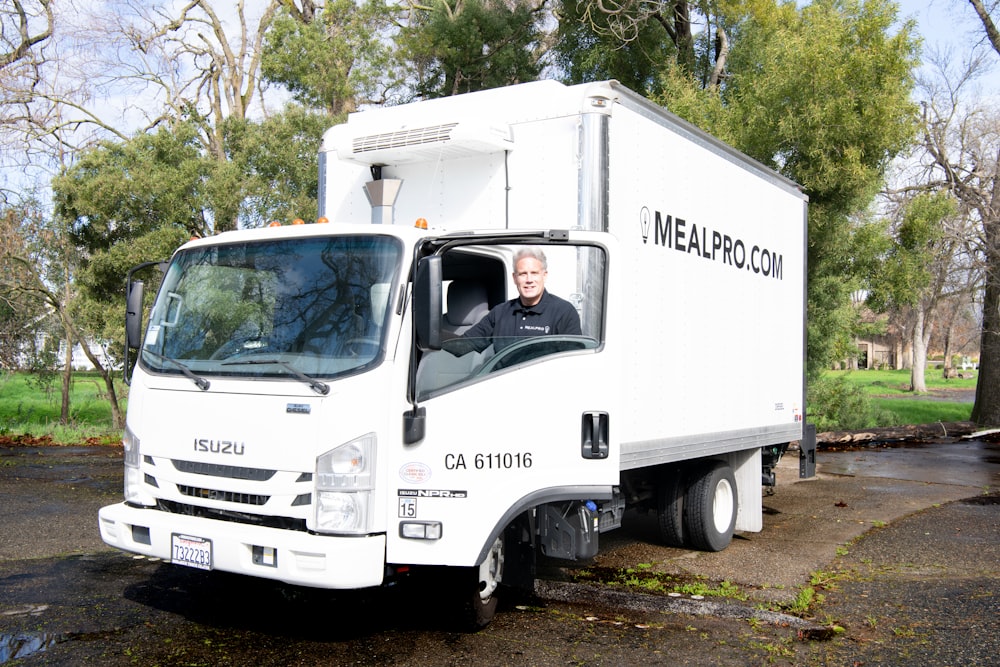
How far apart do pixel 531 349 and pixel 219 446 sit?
182 centimetres

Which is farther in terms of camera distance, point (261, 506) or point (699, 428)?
point (699, 428)

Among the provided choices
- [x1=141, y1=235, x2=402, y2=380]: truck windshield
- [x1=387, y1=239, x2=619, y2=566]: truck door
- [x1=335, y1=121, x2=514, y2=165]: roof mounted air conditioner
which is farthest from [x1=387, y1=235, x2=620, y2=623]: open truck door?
[x1=335, y1=121, x2=514, y2=165]: roof mounted air conditioner

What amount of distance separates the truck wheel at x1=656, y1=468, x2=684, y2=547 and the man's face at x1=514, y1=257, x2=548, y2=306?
10.3 ft

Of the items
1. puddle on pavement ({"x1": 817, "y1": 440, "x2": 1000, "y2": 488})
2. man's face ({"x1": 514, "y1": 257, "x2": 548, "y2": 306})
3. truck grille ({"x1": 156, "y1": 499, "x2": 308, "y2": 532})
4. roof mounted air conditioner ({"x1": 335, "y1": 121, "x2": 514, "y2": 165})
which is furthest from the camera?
puddle on pavement ({"x1": 817, "y1": 440, "x2": 1000, "y2": 488})

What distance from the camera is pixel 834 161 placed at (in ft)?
49.0

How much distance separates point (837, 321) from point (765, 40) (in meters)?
Result: 6.10

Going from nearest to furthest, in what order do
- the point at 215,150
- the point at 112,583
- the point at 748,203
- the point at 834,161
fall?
Result: 1. the point at 112,583
2. the point at 748,203
3. the point at 834,161
4. the point at 215,150

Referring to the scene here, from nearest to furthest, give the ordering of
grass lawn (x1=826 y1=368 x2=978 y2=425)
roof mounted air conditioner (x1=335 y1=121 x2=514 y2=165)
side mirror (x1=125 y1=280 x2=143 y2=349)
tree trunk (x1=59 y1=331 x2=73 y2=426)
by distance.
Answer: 1. side mirror (x1=125 y1=280 x2=143 y2=349)
2. roof mounted air conditioner (x1=335 y1=121 x2=514 y2=165)
3. tree trunk (x1=59 y1=331 x2=73 y2=426)
4. grass lawn (x1=826 y1=368 x2=978 y2=425)

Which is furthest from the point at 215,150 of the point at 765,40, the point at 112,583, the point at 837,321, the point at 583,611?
the point at 583,611

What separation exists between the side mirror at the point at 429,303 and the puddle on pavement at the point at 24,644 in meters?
2.82

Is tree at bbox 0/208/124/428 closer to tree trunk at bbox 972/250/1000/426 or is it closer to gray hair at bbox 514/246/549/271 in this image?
gray hair at bbox 514/246/549/271

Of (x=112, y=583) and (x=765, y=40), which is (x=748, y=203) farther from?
(x=765, y=40)

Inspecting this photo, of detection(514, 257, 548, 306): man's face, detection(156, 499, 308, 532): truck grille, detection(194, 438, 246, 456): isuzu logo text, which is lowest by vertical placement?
detection(156, 499, 308, 532): truck grille

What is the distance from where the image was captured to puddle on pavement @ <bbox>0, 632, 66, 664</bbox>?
5.04 m
